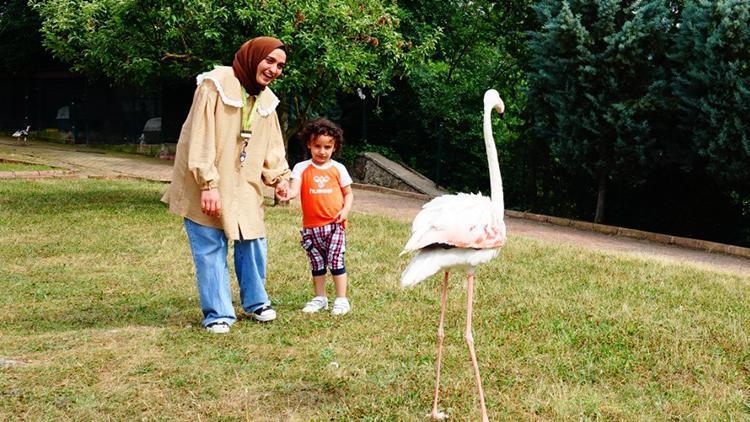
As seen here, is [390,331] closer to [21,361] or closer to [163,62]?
[21,361]

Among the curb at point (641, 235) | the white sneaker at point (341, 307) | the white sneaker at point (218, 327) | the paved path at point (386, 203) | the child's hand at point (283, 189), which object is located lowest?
the white sneaker at point (218, 327)

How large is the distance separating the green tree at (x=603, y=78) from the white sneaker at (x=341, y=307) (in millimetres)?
6946

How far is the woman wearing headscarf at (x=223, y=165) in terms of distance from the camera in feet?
18.4

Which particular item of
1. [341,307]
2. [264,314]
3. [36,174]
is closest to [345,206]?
[341,307]

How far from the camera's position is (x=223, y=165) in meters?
5.77

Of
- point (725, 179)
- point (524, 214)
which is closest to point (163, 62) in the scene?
point (524, 214)

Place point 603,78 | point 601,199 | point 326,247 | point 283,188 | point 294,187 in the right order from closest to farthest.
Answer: point 283,188
point 294,187
point 326,247
point 603,78
point 601,199

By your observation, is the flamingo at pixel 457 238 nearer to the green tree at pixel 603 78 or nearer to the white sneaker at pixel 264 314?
the white sneaker at pixel 264 314

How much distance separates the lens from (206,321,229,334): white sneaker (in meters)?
5.74

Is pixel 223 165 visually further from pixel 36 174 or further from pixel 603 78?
pixel 36 174

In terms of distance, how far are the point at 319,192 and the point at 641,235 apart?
7.40 m

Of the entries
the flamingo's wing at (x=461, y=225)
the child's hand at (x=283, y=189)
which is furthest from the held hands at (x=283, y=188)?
the flamingo's wing at (x=461, y=225)

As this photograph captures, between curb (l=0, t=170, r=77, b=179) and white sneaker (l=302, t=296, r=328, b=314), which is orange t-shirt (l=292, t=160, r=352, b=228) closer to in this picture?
white sneaker (l=302, t=296, r=328, b=314)

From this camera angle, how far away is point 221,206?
5.68 m
